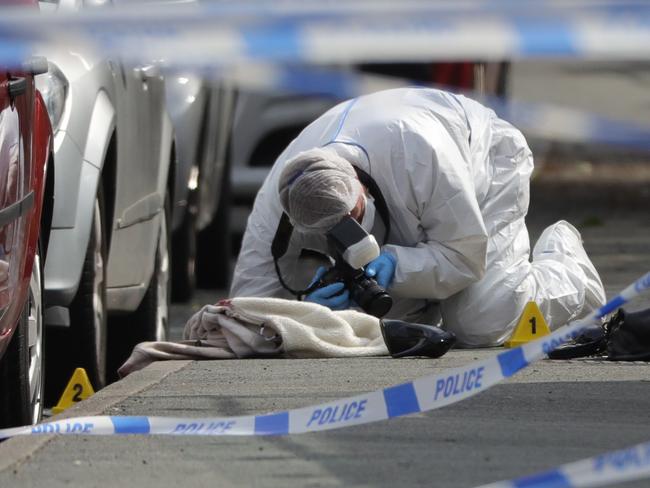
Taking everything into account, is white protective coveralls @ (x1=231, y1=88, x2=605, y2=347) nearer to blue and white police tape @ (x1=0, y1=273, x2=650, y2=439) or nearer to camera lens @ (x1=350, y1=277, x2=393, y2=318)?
camera lens @ (x1=350, y1=277, x2=393, y2=318)

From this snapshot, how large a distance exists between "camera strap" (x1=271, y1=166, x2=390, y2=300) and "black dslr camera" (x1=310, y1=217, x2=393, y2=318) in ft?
0.36

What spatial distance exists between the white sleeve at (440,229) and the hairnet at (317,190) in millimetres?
262

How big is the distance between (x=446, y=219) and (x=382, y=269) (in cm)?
28

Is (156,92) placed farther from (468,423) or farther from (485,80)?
(485,80)

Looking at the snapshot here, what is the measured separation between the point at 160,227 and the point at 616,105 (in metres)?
14.0

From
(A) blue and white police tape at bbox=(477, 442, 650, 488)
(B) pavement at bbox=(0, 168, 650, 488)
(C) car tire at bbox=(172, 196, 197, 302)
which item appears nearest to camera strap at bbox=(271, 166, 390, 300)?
(B) pavement at bbox=(0, 168, 650, 488)

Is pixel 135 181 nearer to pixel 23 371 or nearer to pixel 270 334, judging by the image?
pixel 270 334

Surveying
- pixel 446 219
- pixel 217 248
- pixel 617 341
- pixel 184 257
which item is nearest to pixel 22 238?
pixel 446 219

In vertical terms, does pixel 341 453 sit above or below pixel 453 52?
below

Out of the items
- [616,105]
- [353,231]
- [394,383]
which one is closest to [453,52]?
[394,383]

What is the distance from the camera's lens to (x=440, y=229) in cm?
580

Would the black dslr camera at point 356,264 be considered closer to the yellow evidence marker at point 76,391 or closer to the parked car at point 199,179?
the yellow evidence marker at point 76,391

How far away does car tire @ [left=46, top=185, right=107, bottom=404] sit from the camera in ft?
18.3

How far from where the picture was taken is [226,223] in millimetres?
9773
